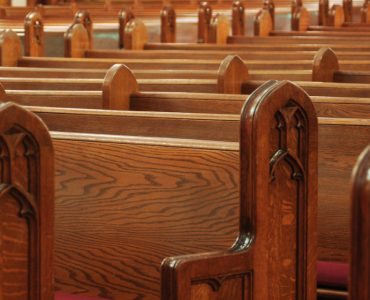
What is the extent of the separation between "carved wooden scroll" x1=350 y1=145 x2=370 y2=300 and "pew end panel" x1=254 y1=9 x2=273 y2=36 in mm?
6646

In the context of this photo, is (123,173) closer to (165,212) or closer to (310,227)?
(165,212)

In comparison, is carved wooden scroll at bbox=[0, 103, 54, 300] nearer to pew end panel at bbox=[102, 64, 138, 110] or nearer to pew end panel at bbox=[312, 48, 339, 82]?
pew end panel at bbox=[102, 64, 138, 110]

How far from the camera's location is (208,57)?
5.81 metres

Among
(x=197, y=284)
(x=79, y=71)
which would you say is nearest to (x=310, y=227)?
(x=197, y=284)

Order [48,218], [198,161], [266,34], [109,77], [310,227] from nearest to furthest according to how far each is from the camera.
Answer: [48,218] < [310,227] < [198,161] < [109,77] < [266,34]

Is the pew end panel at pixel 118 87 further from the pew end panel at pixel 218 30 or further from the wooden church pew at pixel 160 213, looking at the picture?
the pew end panel at pixel 218 30

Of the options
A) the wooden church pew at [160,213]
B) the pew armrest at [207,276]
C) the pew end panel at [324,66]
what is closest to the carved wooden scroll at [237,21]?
the pew end panel at [324,66]

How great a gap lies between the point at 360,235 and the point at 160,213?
1.33 metres

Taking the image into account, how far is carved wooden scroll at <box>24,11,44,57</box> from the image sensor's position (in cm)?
607

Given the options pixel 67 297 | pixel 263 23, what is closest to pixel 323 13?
pixel 263 23

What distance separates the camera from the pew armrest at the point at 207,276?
193 cm

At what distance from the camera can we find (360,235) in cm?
127

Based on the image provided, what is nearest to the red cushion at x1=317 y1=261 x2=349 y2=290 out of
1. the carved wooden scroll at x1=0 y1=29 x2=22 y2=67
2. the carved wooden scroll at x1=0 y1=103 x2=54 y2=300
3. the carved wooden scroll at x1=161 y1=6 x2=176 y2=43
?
the carved wooden scroll at x1=0 y1=103 x2=54 y2=300

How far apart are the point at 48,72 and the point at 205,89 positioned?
1.13 m
